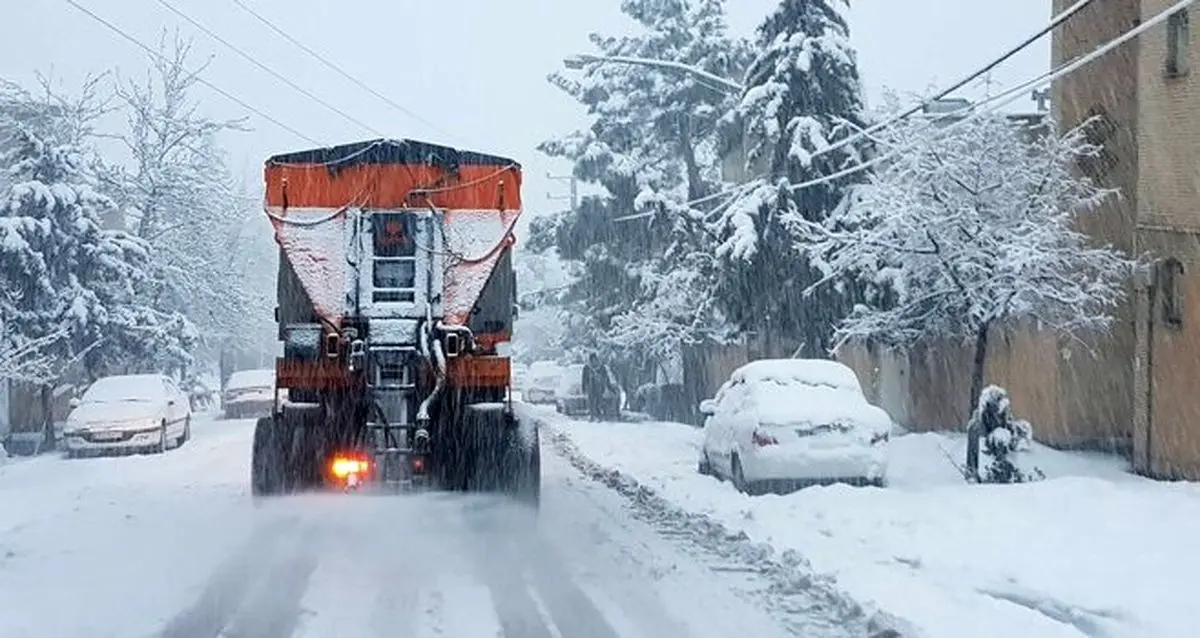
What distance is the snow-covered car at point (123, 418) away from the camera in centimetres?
2769

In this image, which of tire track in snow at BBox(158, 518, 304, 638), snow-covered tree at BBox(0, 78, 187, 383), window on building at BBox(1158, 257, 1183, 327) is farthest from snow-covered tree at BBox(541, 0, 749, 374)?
tire track in snow at BBox(158, 518, 304, 638)

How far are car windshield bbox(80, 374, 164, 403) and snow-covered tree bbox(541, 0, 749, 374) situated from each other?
Answer: 43.3ft

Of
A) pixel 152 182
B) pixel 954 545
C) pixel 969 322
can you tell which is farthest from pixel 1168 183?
pixel 152 182

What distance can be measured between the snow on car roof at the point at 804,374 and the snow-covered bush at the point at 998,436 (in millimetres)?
1537

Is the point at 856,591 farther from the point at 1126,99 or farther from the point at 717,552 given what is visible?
the point at 1126,99

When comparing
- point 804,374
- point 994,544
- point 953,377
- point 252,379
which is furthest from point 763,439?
point 252,379

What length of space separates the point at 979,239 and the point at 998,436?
271cm

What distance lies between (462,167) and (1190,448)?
391 inches

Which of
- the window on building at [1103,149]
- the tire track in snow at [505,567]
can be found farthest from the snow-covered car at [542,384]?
the tire track in snow at [505,567]

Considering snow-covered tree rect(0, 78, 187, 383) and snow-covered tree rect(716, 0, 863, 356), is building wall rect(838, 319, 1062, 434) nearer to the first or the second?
snow-covered tree rect(716, 0, 863, 356)

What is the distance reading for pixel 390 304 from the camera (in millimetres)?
15695

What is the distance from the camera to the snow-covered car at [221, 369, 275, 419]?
4188cm

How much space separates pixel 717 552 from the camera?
13125 mm

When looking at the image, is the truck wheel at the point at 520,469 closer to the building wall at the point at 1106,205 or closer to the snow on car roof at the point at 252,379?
the building wall at the point at 1106,205
